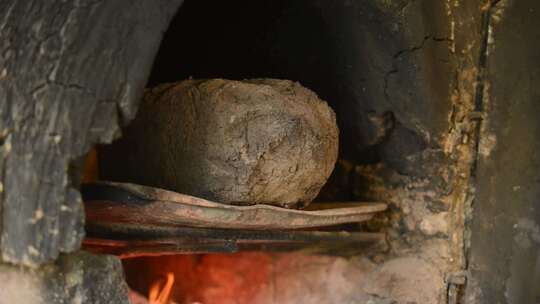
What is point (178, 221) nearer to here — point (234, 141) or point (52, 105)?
point (234, 141)

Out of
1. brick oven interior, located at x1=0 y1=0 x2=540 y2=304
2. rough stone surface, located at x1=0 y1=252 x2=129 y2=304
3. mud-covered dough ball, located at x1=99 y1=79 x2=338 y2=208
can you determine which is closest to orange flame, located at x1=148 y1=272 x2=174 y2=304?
brick oven interior, located at x1=0 y1=0 x2=540 y2=304

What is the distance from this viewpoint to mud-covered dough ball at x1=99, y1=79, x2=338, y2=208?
160 centimetres

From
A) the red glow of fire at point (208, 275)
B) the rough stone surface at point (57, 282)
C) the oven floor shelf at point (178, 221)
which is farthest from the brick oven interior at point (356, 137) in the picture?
the rough stone surface at point (57, 282)

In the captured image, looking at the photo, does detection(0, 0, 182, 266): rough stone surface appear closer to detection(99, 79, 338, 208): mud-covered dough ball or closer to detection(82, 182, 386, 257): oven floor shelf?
detection(82, 182, 386, 257): oven floor shelf

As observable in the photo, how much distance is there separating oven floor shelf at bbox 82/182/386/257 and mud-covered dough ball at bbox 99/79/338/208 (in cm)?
6

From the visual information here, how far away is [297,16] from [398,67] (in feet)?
1.12

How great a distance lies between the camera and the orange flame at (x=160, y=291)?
203cm

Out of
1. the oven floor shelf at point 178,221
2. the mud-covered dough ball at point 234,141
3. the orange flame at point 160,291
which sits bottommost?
the orange flame at point 160,291

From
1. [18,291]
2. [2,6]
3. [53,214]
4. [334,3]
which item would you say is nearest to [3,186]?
[53,214]

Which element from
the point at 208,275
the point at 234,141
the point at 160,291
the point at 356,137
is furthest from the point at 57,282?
the point at 356,137

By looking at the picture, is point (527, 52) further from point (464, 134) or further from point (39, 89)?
point (39, 89)

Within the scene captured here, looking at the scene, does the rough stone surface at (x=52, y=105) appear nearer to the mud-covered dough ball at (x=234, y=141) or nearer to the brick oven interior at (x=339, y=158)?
the brick oven interior at (x=339, y=158)

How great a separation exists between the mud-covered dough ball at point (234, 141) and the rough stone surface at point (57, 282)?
312 mm

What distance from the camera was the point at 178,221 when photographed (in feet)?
5.19
